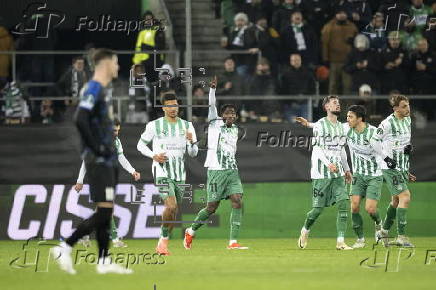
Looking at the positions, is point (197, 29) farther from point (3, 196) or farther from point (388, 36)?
point (3, 196)

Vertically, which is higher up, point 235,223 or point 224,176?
point 224,176

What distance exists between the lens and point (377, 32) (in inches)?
891

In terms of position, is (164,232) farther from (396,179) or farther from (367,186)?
(396,179)

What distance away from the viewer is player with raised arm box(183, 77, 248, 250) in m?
17.4

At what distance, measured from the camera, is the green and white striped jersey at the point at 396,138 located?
57.1 feet

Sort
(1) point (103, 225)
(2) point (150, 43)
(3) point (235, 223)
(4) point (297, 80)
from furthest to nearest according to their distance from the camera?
(4) point (297, 80) → (2) point (150, 43) → (3) point (235, 223) → (1) point (103, 225)

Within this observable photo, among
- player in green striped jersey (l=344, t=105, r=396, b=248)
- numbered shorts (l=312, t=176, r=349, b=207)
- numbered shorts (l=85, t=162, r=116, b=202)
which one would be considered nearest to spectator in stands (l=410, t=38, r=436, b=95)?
player in green striped jersey (l=344, t=105, r=396, b=248)

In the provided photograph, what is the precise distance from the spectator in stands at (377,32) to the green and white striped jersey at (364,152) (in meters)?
4.91

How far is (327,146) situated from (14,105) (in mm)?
Result: 5957

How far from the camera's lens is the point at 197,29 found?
76.1ft

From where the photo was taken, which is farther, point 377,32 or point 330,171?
point 377,32

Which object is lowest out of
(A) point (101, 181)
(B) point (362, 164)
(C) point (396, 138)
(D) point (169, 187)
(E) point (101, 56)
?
(D) point (169, 187)

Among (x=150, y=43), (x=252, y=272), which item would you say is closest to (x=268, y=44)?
(x=150, y=43)

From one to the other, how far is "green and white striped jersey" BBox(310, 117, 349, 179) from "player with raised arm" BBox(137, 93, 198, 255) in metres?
1.81
